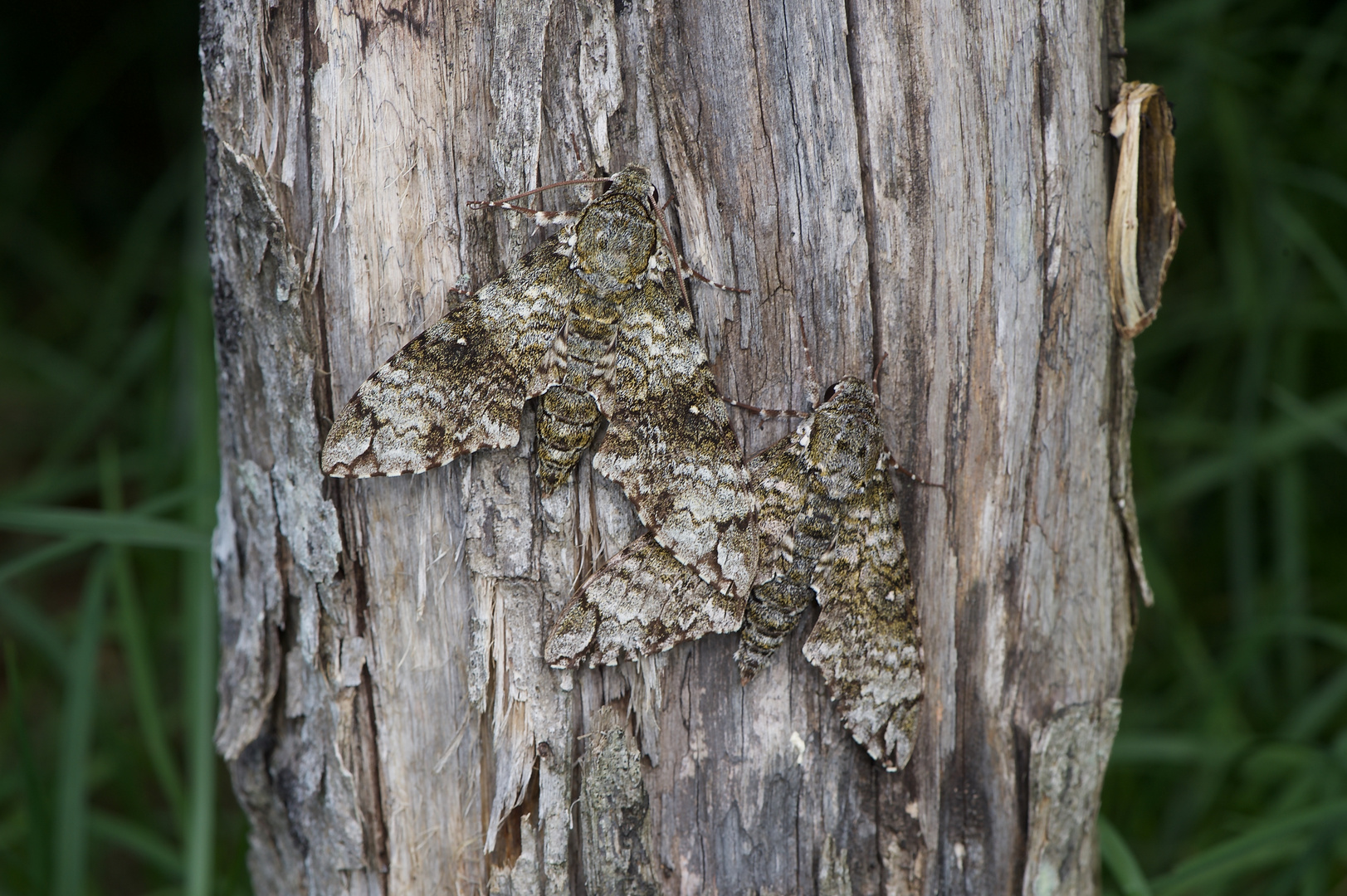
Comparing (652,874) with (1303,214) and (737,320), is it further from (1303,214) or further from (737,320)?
(1303,214)

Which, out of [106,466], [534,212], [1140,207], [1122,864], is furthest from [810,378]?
[106,466]

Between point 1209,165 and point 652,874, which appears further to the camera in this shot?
point 1209,165

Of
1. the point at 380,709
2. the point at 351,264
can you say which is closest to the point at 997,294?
the point at 351,264

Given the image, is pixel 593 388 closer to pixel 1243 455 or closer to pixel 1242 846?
pixel 1242 846

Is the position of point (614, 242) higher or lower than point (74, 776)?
higher

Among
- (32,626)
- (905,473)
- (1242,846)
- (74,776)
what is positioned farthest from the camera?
(32,626)

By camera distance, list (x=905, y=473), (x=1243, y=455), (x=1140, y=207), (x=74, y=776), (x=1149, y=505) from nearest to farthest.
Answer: (x=905, y=473) → (x=1140, y=207) → (x=74, y=776) → (x=1243, y=455) → (x=1149, y=505)
